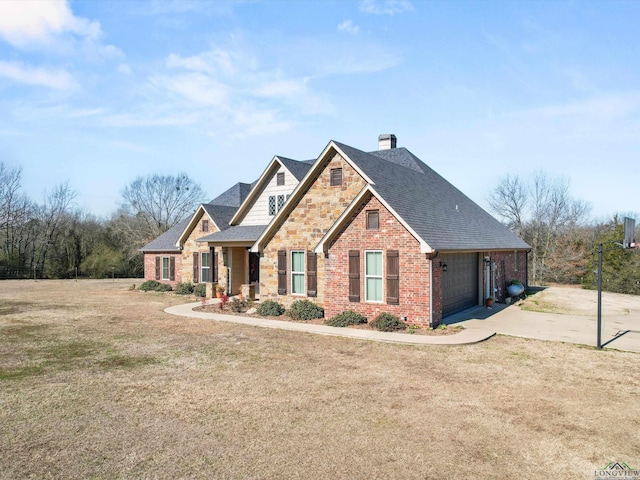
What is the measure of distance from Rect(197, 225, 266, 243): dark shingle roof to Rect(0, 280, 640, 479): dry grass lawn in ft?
30.0

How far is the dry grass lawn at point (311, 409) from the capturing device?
598 cm

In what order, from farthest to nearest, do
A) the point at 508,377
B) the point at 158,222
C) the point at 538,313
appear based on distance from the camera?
the point at 158,222
the point at 538,313
the point at 508,377

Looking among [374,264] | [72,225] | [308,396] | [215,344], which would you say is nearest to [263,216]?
[374,264]

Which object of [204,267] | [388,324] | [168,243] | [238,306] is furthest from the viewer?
[168,243]

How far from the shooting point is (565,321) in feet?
57.6

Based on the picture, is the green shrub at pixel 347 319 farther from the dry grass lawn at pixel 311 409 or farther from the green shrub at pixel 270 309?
the green shrub at pixel 270 309

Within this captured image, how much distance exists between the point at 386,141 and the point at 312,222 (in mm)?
11242

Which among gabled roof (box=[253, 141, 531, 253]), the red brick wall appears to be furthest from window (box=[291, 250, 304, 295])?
the red brick wall

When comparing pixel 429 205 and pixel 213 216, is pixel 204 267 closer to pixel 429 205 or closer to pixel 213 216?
pixel 213 216

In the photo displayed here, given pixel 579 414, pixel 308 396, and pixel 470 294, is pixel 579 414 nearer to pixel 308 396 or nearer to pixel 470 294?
pixel 308 396

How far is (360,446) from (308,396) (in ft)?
7.78

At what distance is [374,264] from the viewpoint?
16.2 meters

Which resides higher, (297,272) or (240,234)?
(240,234)

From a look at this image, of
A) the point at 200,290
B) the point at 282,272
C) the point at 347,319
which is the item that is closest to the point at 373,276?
the point at 347,319
